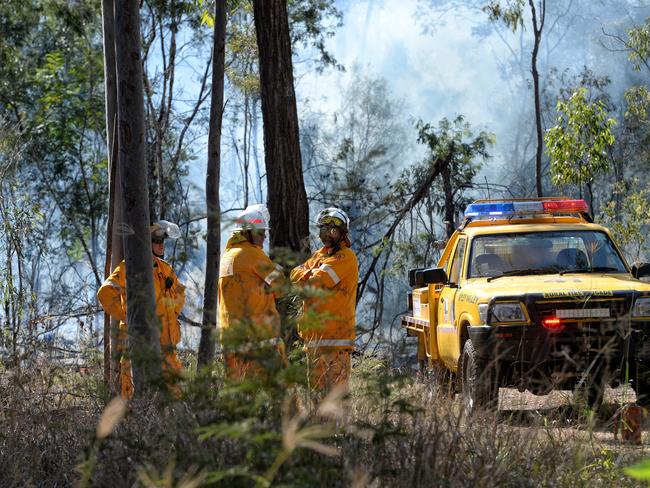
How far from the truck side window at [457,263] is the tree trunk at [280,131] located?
1561 millimetres

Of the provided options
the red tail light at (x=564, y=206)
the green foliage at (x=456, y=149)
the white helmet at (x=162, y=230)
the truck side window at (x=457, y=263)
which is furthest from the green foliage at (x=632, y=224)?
the white helmet at (x=162, y=230)

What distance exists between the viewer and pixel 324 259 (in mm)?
8836

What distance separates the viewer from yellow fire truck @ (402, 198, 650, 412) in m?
9.13

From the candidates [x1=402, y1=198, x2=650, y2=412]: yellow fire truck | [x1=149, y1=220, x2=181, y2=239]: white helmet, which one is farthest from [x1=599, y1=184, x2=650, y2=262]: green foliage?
[x1=149, y1=220, x2=181, y2=239]: white helmet

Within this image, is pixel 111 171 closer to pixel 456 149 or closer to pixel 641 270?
pixel 641 270

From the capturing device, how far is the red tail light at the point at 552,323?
928 centimetres

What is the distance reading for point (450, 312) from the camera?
10.6 meters

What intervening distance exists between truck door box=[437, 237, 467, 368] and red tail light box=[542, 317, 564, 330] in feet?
3.38

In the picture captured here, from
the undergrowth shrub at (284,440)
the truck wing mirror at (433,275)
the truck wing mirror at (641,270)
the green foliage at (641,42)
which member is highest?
the green foliage at (641,42)

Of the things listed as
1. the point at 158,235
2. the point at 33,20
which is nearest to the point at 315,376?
the point at 158,235

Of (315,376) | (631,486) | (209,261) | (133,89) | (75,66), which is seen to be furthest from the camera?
(75,66)

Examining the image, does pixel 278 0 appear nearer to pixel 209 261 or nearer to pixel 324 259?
pixel 209 261

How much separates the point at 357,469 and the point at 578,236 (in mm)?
6545

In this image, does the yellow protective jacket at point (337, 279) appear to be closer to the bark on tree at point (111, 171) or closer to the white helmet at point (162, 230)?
the white helmet at point (162, 230)
